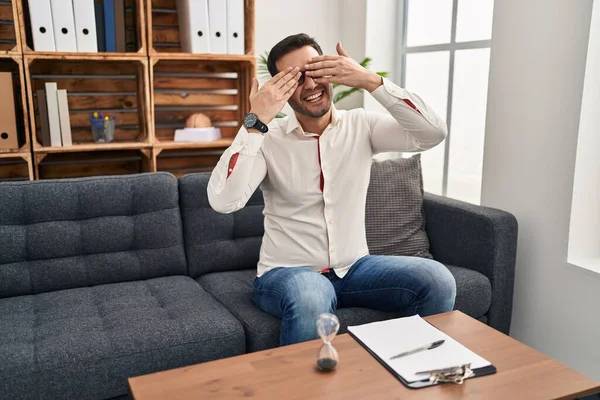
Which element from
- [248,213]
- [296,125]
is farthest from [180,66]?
[296,125]

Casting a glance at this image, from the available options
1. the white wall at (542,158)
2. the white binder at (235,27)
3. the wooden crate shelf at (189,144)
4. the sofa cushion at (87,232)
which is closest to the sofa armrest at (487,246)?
the white wall at (542,158)

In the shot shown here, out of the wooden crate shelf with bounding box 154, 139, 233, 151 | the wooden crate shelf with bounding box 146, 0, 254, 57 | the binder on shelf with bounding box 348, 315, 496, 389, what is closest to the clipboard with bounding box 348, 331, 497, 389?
the binder on shelf with bounding box 348, 315, 496, 389

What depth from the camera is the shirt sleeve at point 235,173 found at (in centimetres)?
173

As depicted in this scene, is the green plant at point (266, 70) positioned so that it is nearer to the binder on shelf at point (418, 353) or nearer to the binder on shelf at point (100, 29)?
the binder on shelf at point (100, 29)

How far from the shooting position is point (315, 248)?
6.20ft

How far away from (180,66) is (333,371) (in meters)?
2.27

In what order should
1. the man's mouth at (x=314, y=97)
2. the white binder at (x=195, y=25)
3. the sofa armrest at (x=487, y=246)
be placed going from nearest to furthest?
the man's mouth at (x=314, y=97)
the sofa armrest at (x=487, y=246)
the white binder at (x=195, y=25)

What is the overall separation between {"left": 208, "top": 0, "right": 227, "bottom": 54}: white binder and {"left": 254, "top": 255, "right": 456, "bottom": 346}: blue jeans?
142 centimetres

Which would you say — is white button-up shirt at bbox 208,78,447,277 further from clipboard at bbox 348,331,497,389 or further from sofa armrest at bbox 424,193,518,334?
Answer: clipboard at bbox 348,331,497,389

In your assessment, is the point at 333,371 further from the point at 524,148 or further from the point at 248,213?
the point at 524,148

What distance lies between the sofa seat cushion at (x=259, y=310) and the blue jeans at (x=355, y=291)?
0.12 feet

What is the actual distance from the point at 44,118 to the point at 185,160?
788 millimetres

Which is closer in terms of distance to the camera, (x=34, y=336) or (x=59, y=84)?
(x=34, y=336)

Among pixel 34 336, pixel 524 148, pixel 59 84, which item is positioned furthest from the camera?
pixel 59 84
